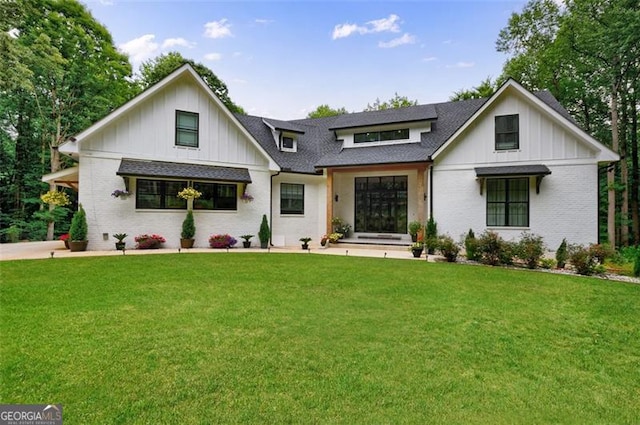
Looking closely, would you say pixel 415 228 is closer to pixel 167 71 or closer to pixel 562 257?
pixel 562 257

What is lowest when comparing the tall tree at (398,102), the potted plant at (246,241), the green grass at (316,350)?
the green grass at (316,350)

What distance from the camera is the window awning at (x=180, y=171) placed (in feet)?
41.0

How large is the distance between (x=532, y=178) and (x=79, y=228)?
1734 centimetres

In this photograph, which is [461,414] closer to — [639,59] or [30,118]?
[639,59]

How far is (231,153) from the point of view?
48.7 ft

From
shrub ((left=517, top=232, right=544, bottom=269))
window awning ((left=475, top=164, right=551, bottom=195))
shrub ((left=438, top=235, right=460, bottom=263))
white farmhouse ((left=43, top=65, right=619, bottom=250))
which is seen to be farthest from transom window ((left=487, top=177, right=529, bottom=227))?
shrub ((left=438, top=235, right=460, bottom=263))

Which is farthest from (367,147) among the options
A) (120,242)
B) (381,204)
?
(120,242)

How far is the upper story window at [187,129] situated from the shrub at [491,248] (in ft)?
39.8

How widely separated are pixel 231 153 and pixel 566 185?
45.3ft

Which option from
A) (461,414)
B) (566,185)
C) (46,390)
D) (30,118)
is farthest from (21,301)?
(30,118)

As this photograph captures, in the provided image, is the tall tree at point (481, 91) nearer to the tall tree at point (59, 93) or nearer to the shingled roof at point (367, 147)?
the shingled roof at point (367, 147)

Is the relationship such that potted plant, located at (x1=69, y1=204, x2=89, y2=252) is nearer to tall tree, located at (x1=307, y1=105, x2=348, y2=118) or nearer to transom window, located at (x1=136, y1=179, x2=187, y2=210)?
transom window, located at (x1=136, y1=179, x2=187, y2=210)

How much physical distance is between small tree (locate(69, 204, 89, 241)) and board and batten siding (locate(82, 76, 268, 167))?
2481mm

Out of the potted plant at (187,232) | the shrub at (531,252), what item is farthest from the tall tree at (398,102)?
the shrub at (531,252)
